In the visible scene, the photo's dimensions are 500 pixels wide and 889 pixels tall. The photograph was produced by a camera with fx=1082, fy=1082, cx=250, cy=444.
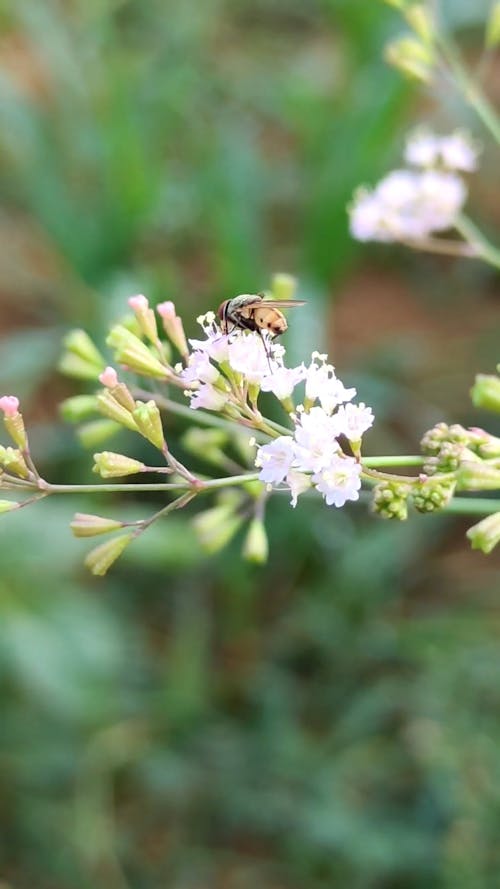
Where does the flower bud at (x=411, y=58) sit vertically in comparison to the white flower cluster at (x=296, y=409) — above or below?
above

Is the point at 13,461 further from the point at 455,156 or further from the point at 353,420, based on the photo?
the point at 455,156

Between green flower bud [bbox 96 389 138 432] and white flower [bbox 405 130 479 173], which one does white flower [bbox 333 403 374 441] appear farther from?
white flower [bbox 405 130 479 173]

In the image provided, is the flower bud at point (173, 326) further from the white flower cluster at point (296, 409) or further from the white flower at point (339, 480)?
the white flower at point (339, 480)

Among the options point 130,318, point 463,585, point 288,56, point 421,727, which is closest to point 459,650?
point 421,727

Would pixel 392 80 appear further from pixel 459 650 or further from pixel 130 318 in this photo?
pixel 130 318

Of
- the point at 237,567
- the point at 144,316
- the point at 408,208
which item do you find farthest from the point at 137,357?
the point at 237,567

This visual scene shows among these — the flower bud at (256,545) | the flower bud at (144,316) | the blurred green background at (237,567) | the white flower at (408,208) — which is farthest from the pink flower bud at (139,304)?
the blurred green background at (237,567)
